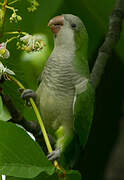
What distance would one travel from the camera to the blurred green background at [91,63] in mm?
1798

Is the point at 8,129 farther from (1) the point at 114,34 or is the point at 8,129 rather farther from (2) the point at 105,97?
(2) the point at 105,97

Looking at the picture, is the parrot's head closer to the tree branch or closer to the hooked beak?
the hooked beak

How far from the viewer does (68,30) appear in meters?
2.02

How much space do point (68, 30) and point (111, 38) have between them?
0.31 metres

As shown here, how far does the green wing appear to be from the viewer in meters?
1.93

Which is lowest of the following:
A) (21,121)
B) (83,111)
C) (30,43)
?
(83,111)

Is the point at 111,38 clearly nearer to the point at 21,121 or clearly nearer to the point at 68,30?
the point at 68,30

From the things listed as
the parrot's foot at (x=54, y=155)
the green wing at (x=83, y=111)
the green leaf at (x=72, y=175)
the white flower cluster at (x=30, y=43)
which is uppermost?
the white flower cluster at (x=30, y=43)

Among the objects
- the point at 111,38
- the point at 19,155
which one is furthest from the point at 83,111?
the point at 19,155

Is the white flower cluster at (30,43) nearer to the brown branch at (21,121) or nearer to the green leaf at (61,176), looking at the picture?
the brown branch at (21,121)

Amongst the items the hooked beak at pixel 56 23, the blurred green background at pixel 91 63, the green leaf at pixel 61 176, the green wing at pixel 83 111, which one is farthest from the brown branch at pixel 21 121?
the hooked beak at pixel 56 23

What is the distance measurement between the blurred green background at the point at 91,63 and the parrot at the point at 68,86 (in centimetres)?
7

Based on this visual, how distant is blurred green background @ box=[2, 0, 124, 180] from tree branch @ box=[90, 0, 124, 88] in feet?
0.15

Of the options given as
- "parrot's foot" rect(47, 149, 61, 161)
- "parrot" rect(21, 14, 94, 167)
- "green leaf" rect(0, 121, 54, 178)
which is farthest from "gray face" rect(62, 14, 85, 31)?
"green leaf" rect(0, 121, 54, 178)
